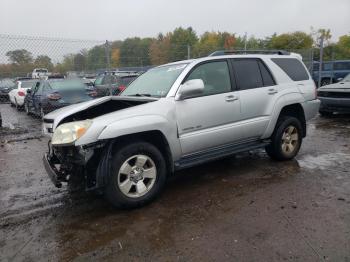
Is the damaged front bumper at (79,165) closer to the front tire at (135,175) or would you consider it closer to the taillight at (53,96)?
the front tire at (135,175)

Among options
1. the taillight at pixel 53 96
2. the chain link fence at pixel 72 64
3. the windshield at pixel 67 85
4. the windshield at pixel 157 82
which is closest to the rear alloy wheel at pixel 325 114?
the chain link fence at pixel 72 64

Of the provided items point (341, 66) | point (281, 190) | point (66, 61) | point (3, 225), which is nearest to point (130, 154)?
point (3, 225)

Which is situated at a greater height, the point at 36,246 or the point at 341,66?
the point at 341,66

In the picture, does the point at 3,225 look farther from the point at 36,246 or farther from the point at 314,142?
the point at 314,142

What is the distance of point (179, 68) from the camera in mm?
4602

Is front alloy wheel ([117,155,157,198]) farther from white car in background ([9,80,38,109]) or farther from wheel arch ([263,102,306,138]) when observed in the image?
white car in background ([9,80,38,109])

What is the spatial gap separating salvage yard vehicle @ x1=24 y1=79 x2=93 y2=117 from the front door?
20.2ft

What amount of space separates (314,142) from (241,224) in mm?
4375

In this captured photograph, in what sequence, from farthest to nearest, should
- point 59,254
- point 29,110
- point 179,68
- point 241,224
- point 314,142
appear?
point 29,110
point 314,142
point 179,68
point 241,224
point 59,254

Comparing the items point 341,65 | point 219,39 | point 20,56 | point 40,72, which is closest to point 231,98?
point 20,56

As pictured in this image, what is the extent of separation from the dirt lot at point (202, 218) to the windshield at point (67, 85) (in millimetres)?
5637

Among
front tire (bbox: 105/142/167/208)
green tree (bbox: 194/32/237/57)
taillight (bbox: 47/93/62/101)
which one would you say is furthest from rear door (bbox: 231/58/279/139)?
green tree (bbox: 194/32/237/57)

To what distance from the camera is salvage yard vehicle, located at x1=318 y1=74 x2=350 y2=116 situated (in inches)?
372

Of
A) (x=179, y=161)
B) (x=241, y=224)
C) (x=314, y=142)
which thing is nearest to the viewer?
(x=241, y=224)
